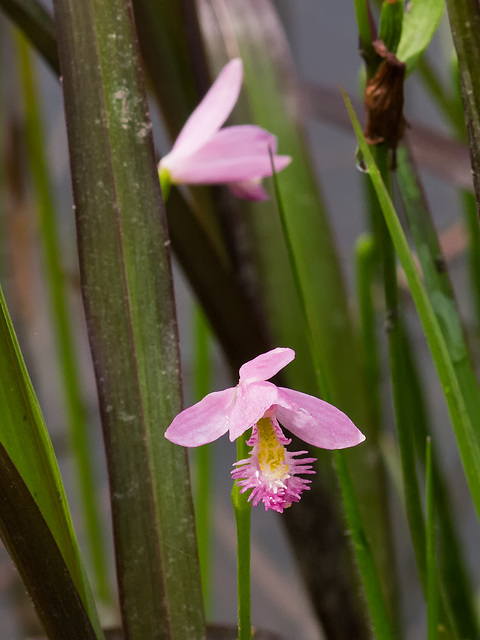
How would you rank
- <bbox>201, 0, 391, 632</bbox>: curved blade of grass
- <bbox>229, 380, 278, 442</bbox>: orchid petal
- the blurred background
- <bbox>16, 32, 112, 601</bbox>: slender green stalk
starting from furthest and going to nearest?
the blurred background, <bbox>16, 32, 112, 601</bbox>: slender green stalk, <bbox>201, 0, 391, 632</bbox>: curved blade of grass, <bbox>229, 380, 278, 442</bbox>: orchid petal

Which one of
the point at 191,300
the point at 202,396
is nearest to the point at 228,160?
the point at 202,396

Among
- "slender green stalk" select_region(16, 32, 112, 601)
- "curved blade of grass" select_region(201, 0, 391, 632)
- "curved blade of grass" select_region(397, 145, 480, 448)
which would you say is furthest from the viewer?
"slender green stalk" select_region(16, 32, 112, 601)

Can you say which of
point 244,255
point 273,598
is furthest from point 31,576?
point 273,598

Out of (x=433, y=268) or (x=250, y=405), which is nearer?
(x=250, y=405)

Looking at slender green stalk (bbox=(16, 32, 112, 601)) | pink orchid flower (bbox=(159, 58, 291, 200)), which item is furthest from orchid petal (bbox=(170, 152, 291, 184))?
slender green stalk (bbox=(16, 32, 112, 601))

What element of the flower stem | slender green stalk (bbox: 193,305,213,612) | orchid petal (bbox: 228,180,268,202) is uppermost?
orchid petal (bbox: 228,180,268,202)

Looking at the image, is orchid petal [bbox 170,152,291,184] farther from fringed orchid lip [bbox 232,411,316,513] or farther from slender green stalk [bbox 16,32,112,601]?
slender green stalk [bbox 16,32,112,601]

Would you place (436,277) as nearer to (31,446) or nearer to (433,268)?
(433,268)

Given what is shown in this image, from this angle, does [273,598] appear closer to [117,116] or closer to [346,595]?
[346,595]
